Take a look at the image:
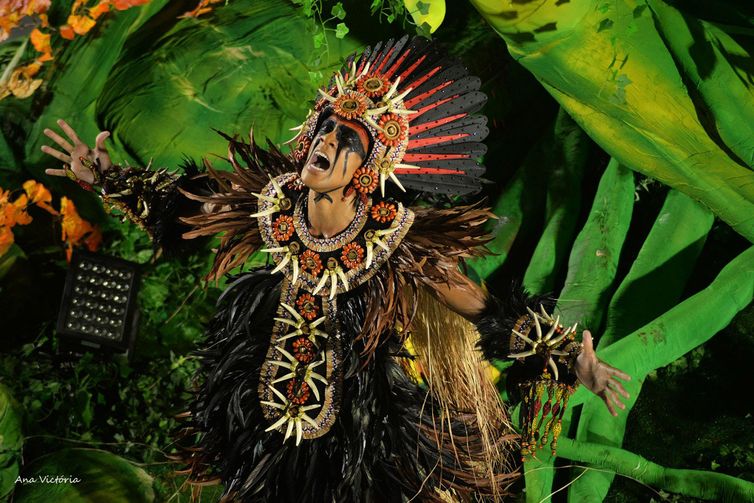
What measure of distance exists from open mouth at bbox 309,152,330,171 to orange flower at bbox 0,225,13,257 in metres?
1.76

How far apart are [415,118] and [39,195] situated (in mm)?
1850

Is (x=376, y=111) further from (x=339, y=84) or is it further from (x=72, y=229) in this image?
(x=72, y=229)

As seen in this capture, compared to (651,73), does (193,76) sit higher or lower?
lower

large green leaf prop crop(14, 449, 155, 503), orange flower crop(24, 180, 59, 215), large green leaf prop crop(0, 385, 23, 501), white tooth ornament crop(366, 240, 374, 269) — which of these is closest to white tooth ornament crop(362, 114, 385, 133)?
white tooth ornament crop(366, 240, 374, 269)

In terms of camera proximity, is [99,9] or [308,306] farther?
[99,9]

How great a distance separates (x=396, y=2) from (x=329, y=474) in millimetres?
1038

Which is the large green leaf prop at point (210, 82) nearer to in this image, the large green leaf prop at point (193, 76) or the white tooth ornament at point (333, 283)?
the large green leaf prop at point (193, 76)

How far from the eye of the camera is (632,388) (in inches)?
88.1

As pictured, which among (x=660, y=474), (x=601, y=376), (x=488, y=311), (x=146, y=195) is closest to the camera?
(x=601, y=376)

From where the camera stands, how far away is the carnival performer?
5.76ft

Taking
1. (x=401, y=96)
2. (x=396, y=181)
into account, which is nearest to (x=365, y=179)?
(x=396, y=181)

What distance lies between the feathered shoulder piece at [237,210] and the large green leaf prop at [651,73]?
1.85ft

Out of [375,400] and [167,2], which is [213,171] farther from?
[167,2]

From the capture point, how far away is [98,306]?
116 inches
